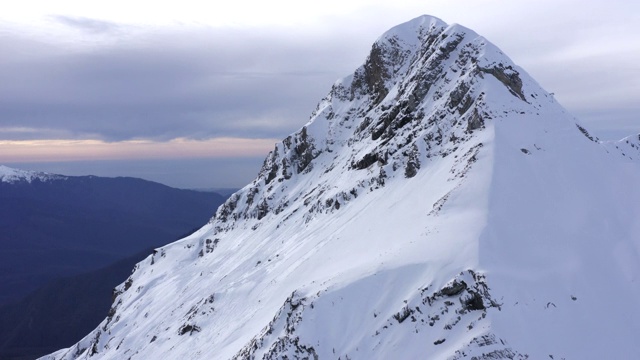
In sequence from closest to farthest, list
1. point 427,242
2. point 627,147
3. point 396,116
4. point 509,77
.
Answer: point 427,242 → point 509,77 → point 627,147 → point 396,116

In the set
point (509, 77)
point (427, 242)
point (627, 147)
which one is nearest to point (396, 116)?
point (509, 77)

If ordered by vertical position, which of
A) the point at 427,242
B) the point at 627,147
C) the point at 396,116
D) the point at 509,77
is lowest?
the point at 427,242

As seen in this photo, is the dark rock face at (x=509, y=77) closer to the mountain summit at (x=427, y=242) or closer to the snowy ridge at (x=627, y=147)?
the mountain summit at (x=427, y=242)

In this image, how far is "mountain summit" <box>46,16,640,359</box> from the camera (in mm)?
25250

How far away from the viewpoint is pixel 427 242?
31359mm

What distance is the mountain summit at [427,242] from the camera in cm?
2525

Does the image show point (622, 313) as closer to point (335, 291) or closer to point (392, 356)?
point (392, 356)

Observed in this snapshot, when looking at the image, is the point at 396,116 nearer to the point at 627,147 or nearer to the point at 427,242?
the point at 627,147

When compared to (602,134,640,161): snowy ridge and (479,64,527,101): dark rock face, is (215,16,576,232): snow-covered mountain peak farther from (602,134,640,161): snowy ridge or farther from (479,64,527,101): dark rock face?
(602,134,640,161): snowy ridge

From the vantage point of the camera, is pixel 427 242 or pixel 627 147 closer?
pixel 427 242

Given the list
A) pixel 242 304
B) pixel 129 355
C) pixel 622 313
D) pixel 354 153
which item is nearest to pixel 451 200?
pixel 622 313

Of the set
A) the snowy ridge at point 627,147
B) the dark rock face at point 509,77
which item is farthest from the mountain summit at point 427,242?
the snowy ridge at point 627,147

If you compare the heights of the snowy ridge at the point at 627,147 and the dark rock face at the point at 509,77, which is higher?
the dark rock face at the point at 509,77

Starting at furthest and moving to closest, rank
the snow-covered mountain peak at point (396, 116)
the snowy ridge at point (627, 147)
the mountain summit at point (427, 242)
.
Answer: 1. the snowy ridge at point (627, 147)
2. the snow-covered mountain peak at point (396, 116)
3. the mountain summit at point (427, 242)
